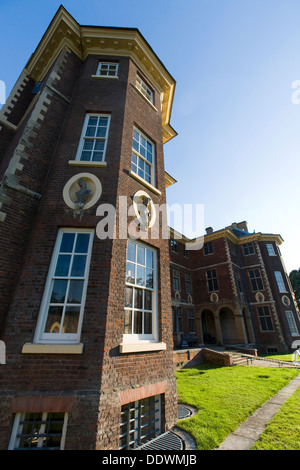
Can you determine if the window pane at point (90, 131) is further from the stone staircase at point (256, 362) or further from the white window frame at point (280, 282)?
the white window frame at point (280, 282)

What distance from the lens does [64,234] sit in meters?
5.27

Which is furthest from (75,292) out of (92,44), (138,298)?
(92,44)

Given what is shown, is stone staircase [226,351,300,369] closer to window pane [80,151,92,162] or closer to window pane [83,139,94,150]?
window pane [80,151,92,162]

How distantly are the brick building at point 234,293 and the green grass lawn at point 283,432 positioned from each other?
51.0 feet

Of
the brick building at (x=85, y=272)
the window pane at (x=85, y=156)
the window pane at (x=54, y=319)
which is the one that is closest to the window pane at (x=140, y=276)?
the brick building at (x=85, y=272)

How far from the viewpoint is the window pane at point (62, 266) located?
4787 mm

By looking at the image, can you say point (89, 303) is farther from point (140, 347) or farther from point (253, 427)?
point (253, 427)

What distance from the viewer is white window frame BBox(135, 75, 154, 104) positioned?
931cm

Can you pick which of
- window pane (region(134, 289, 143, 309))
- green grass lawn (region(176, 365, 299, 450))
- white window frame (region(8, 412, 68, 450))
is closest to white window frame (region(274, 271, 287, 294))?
green grass lawn (region(176, 365, 299, 450))

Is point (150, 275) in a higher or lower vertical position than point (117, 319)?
higher

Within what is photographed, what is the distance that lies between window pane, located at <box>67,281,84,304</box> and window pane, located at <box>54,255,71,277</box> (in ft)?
0.99

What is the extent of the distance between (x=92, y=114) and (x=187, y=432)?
9.60m
